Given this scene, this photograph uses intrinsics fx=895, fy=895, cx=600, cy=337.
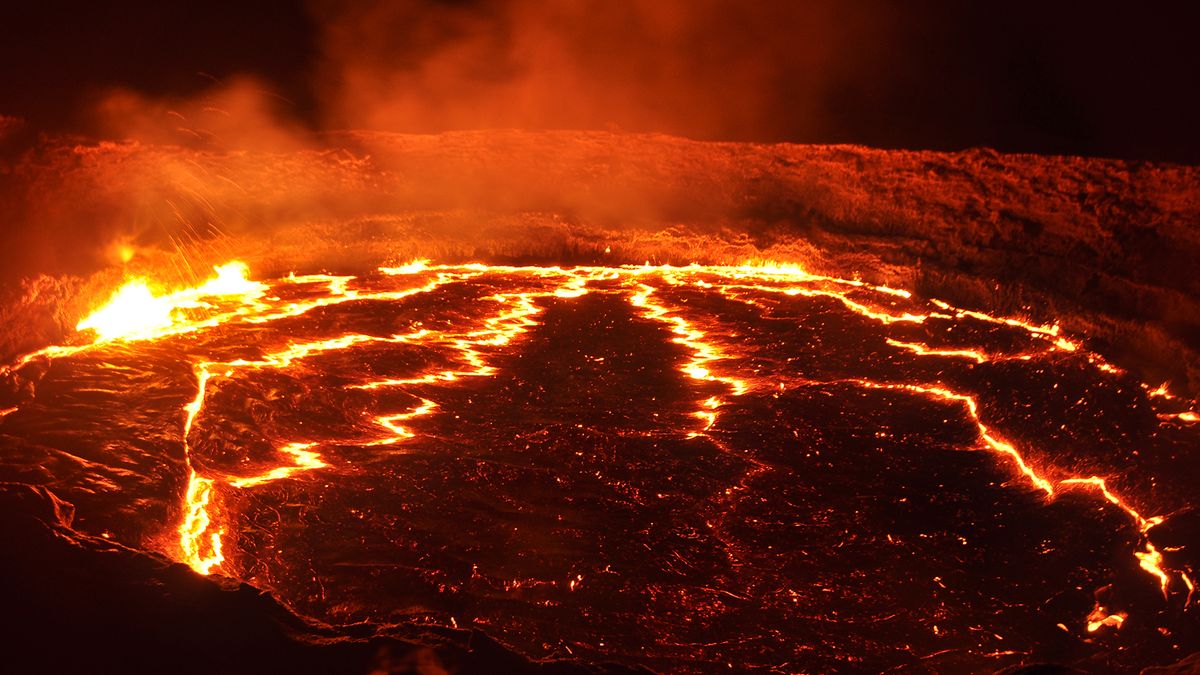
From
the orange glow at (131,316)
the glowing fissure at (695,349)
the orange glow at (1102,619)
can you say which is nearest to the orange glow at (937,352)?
the glowing fissure at (695,349)

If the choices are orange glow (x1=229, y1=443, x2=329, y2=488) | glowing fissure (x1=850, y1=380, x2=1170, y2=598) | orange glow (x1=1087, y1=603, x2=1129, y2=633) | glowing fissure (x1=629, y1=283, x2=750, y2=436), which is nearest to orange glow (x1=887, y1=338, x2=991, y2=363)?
glowing fissure (x1=850, y1=380, x2=1170, y2=598)

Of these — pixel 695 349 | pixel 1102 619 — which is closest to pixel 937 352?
pixel 695 349

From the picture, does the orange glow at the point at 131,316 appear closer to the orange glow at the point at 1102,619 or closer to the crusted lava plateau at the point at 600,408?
the crusted lava plateau at the point at 600,408

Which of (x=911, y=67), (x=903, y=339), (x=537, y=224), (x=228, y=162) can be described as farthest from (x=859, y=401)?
(x=228, y=162)

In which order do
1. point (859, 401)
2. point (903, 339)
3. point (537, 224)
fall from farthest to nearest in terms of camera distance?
1. point (537, 224)
2. point (903, 339)
3. point (859, 401)

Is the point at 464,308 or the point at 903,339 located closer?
the point at 903,339

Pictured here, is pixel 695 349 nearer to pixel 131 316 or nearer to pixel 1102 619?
pixel 1102 619

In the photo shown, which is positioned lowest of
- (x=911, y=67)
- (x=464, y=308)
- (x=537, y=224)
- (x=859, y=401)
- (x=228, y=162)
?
(x=859, y=401)

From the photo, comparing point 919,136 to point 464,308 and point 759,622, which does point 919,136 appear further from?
point 759,622
